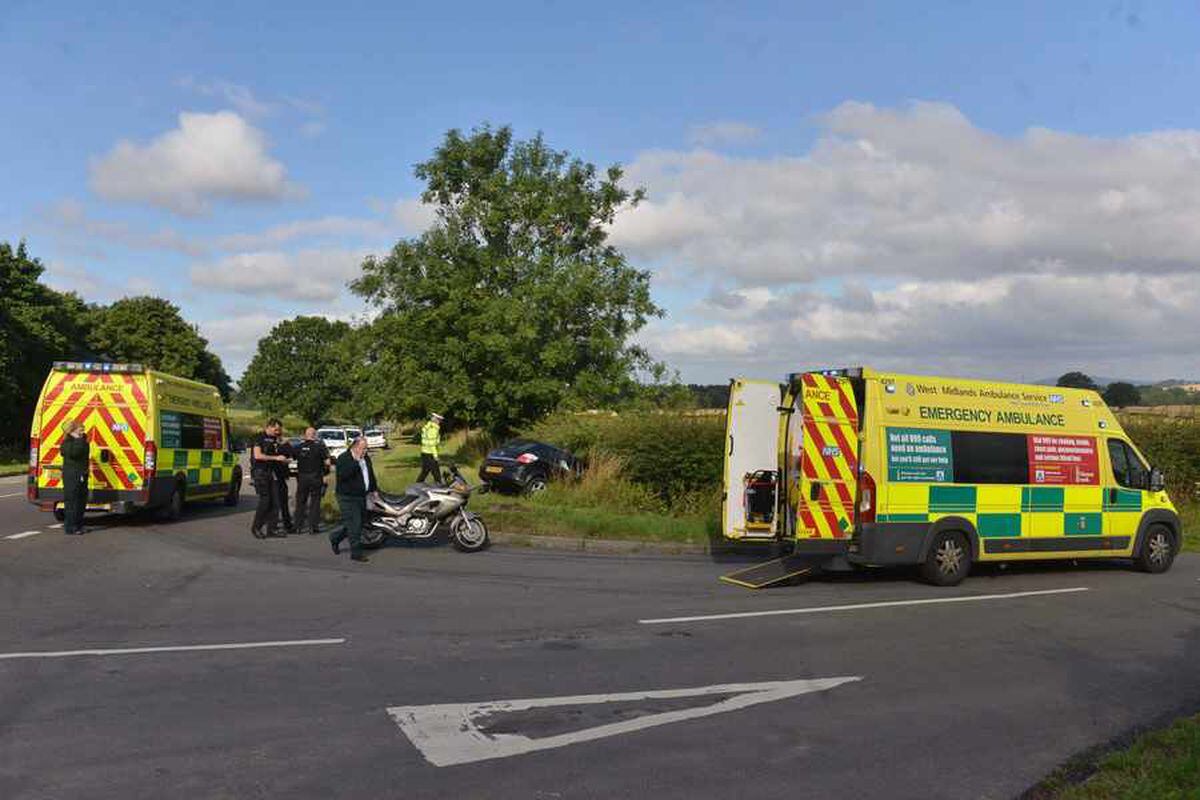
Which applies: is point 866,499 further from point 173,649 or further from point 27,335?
point 27,335

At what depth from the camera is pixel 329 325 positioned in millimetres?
93688

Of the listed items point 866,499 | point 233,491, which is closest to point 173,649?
point 866,499

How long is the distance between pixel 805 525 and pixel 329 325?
289 feet

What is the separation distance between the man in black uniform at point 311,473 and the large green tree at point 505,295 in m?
16.0

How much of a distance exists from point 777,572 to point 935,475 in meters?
2.11

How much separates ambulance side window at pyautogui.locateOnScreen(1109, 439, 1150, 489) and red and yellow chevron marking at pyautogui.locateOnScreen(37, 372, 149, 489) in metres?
14.0

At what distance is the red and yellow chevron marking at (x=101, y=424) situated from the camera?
597 inches

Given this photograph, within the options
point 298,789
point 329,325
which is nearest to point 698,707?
point 298,789

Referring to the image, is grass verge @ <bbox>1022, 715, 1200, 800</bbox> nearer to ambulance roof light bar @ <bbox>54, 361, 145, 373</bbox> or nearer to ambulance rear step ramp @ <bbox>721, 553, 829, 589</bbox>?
ambulance rear step ramp @ <bbox>721, 553, 829, 589</bbox>

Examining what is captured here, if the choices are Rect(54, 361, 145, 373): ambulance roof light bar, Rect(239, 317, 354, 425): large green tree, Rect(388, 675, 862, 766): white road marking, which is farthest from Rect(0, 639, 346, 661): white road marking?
Rect(239, 317, 354, 425): large green tree

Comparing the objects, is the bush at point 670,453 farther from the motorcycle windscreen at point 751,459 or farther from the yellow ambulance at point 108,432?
the yellow ambulance at point 108,432

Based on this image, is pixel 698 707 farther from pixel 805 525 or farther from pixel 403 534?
pixel 403 534

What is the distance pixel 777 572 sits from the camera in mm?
11438

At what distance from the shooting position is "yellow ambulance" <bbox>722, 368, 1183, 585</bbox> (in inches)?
424
